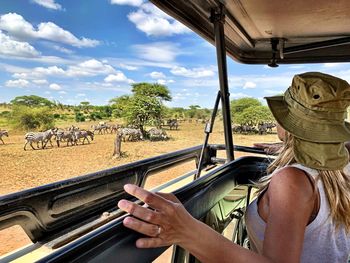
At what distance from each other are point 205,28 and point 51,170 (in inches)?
500

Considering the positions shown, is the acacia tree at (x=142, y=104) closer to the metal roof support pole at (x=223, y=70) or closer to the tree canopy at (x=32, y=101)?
the tree canopy at (x=32, y=101)

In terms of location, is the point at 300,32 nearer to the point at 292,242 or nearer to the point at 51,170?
the point at 292,242

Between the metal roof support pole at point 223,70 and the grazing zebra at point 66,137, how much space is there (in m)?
15.0

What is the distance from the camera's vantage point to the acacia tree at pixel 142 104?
690 inches

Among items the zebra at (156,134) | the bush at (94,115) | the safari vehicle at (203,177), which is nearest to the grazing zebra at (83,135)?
the bush at (94,115)

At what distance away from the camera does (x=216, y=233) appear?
629mm

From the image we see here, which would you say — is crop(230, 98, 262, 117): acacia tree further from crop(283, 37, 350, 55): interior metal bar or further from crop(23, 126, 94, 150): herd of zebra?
crop(23, 126, 94, 150): herd of zebra

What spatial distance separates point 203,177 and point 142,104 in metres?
18.0

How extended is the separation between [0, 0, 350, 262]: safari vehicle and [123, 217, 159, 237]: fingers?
0.8 inches

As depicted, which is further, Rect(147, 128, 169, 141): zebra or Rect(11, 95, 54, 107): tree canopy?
Rect(147, 128, 169, 141): zebra

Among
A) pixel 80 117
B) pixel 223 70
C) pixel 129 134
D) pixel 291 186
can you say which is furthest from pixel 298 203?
pixel 129 134

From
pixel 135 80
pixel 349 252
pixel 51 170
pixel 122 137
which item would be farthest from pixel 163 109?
pixel 349 252

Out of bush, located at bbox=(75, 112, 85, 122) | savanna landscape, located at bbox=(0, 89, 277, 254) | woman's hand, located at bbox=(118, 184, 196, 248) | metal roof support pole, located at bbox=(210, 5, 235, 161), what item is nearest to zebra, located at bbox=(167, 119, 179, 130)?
savanna landscape, located at bbox=(0, 89, 277, 254)

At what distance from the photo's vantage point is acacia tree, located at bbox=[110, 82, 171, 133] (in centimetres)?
1753
